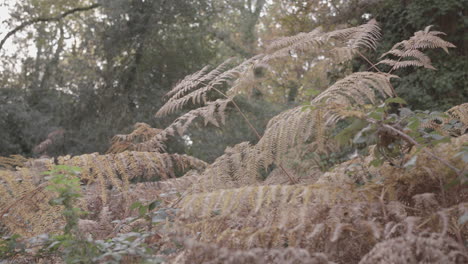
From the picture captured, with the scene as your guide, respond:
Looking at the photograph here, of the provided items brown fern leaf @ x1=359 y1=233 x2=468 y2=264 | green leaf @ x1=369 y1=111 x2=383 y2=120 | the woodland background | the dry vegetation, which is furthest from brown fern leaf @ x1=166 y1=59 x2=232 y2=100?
the woodland background

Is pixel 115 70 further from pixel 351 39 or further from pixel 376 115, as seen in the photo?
pixel 376 115

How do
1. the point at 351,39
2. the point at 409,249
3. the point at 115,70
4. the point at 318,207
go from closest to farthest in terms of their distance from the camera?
the point at 409,249 < the point at 318,207 < the point at 351,39 < the point at 115,70

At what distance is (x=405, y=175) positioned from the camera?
1.45m

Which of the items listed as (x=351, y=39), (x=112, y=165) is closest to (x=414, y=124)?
(x=351, y=39)

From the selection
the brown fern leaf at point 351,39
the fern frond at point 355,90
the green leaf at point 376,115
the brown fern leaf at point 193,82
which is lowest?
the green leaf at point 376,115

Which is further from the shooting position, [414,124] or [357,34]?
[357,34]

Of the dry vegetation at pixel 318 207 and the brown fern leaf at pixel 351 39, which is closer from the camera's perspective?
the dry vegetation at pixel 318 207

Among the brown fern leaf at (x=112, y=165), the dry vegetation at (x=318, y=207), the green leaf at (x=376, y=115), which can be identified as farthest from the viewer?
the brown fern leaf at (x=112, y=165)

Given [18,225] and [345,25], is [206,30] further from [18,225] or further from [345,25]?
[18,225]

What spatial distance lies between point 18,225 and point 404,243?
1672 mm

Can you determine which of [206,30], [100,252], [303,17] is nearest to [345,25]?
[303,17]

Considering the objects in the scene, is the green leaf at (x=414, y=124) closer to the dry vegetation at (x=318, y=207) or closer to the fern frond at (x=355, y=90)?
the dry vegetation at (x=318, y=207)

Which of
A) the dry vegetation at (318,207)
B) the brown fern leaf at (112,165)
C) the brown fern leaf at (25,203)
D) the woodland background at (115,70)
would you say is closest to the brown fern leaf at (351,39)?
the dry vegetation at (318,207)

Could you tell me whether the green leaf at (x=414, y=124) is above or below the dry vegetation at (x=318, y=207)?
above
